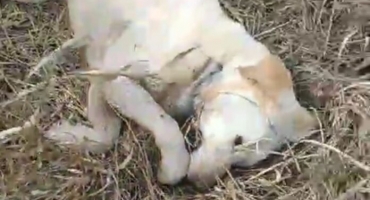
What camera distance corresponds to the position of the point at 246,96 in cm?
194

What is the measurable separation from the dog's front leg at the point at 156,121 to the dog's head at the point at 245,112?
0.03 m

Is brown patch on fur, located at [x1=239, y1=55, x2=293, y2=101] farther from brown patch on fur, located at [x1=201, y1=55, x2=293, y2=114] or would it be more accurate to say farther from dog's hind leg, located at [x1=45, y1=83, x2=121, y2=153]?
dog's hind leg, located at [x1=45, y1=83, x2=121, y2=153]

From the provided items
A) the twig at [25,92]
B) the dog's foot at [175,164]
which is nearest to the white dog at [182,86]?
the dog's foot at [175,164]

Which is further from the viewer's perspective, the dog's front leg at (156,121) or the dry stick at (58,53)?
the dry stick at (58,53)

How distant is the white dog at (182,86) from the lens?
1.92 m

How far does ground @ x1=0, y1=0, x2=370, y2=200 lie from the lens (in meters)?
1.97

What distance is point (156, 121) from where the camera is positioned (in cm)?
193

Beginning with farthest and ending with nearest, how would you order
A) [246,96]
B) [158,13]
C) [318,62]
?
[318,62] < [158,13] < [246,96]

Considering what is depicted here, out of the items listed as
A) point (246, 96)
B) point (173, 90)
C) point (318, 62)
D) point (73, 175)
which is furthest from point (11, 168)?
point (318, 62)

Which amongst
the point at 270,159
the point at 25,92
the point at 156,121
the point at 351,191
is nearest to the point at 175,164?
→ the point at 156,121

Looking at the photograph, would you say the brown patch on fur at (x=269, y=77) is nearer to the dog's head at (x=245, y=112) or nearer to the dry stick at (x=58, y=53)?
the dog's head at (x=245, y=112)

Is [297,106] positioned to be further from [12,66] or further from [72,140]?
[12,66]

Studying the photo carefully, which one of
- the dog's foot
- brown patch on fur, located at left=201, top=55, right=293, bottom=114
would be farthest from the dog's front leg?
brown patch on fur, located at left=201, top=55, right=293, bottom=114

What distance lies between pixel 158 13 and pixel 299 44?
0.41 m
